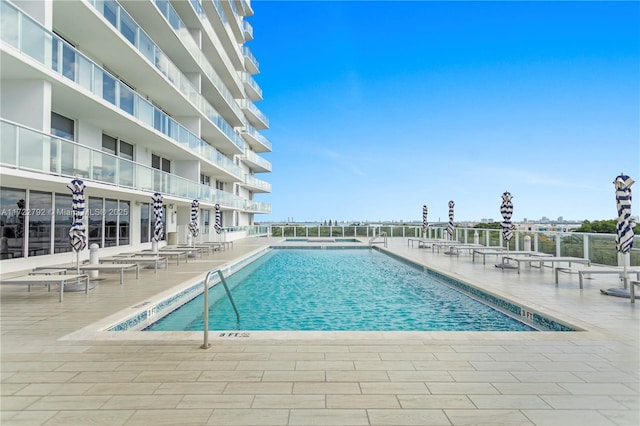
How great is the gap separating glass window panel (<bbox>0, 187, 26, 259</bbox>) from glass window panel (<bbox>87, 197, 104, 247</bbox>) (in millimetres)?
2685

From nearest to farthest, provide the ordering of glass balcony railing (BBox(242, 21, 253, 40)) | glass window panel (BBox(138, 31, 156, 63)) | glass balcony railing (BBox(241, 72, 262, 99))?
1. glass window panel (BBox(138, 31, 156, 63))
2. glass balcony railing (BBox(241, 72, 262, 99))
3. glass balcony railing (BBox(242, 21, 253, 40))

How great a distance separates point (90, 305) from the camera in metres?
5.89

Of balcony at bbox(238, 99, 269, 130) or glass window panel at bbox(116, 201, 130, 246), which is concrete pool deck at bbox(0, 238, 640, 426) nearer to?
glass window panel at bbox(116, 201, 130, 246)

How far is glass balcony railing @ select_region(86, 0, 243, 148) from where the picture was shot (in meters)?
11.0

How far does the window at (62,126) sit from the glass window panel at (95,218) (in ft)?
7.31

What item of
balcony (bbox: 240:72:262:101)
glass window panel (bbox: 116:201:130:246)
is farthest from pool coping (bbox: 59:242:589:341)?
balcony (bbox: 240:72:262:101)

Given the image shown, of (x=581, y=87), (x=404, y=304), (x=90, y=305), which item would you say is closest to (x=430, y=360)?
(x=404, y=304)

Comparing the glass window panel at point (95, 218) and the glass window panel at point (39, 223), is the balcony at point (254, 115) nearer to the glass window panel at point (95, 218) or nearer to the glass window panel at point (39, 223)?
the glass window panel at point (95, 218)

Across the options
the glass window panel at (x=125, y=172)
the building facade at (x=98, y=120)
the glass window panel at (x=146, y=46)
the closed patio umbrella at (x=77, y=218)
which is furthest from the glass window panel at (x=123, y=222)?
the closed patio umbrella at (x=77, y=218)

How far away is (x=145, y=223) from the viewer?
631 inches

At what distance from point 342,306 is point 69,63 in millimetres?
9408

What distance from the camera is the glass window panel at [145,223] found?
1564 cm

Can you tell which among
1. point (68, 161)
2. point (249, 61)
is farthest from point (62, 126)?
point (249, 61)

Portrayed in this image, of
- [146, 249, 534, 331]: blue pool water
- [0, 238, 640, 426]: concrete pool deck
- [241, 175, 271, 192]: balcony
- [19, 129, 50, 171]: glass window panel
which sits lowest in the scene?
[146, 249, 534, 331]: blue pool water
